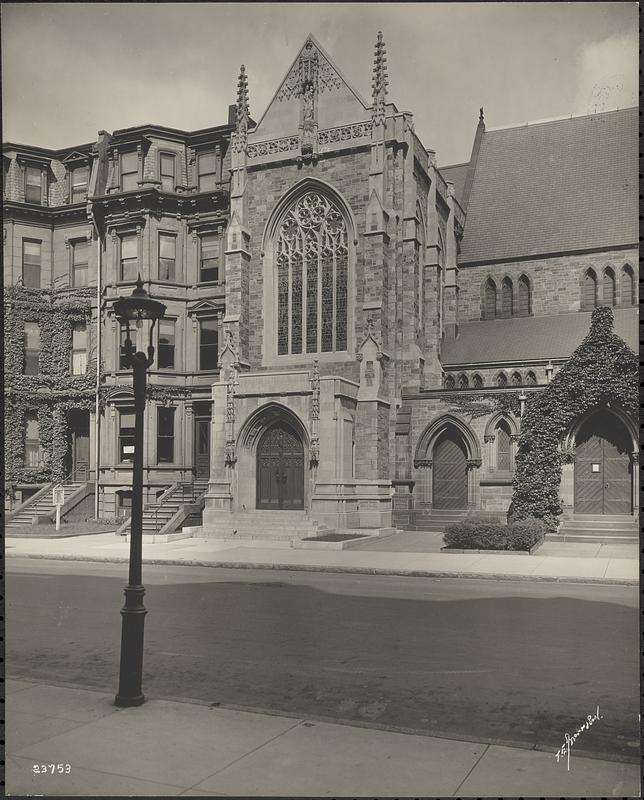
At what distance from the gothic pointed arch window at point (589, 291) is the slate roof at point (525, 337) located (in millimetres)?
764

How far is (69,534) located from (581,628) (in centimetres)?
1979

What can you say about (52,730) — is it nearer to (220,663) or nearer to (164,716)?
(164,716)

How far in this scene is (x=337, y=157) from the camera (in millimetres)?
30328

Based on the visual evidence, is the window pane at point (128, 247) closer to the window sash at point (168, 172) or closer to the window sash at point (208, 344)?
the window sash at point (168, 172)

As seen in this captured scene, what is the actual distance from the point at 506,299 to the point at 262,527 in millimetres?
16977

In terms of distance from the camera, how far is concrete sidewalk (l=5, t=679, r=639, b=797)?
5441mm

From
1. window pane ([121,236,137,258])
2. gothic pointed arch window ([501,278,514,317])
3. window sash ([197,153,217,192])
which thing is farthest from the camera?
gothic pointed arch window ([501,278,514,317])

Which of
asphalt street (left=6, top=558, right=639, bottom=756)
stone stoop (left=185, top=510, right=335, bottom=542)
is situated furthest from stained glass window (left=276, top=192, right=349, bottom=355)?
asphalt street (left=6, top=558, right=639, bottom=756)

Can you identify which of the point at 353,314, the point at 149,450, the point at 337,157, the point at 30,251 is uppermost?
the point at 337,157

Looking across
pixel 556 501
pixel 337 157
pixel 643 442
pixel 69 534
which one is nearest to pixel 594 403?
pixel 556 501

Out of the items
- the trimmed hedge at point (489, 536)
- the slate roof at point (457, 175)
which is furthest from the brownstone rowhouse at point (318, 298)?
the trimmed hedge at point (489, 536)

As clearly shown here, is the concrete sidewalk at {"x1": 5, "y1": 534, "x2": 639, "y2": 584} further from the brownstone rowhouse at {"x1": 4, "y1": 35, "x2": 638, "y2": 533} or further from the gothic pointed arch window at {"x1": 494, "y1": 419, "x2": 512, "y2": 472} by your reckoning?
the gothic pointed arch window at {"x1": 494, "y1": 419, "x2": 512, "y2": 472}

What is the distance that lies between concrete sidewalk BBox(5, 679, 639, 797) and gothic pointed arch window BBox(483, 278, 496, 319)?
31.6 meters
